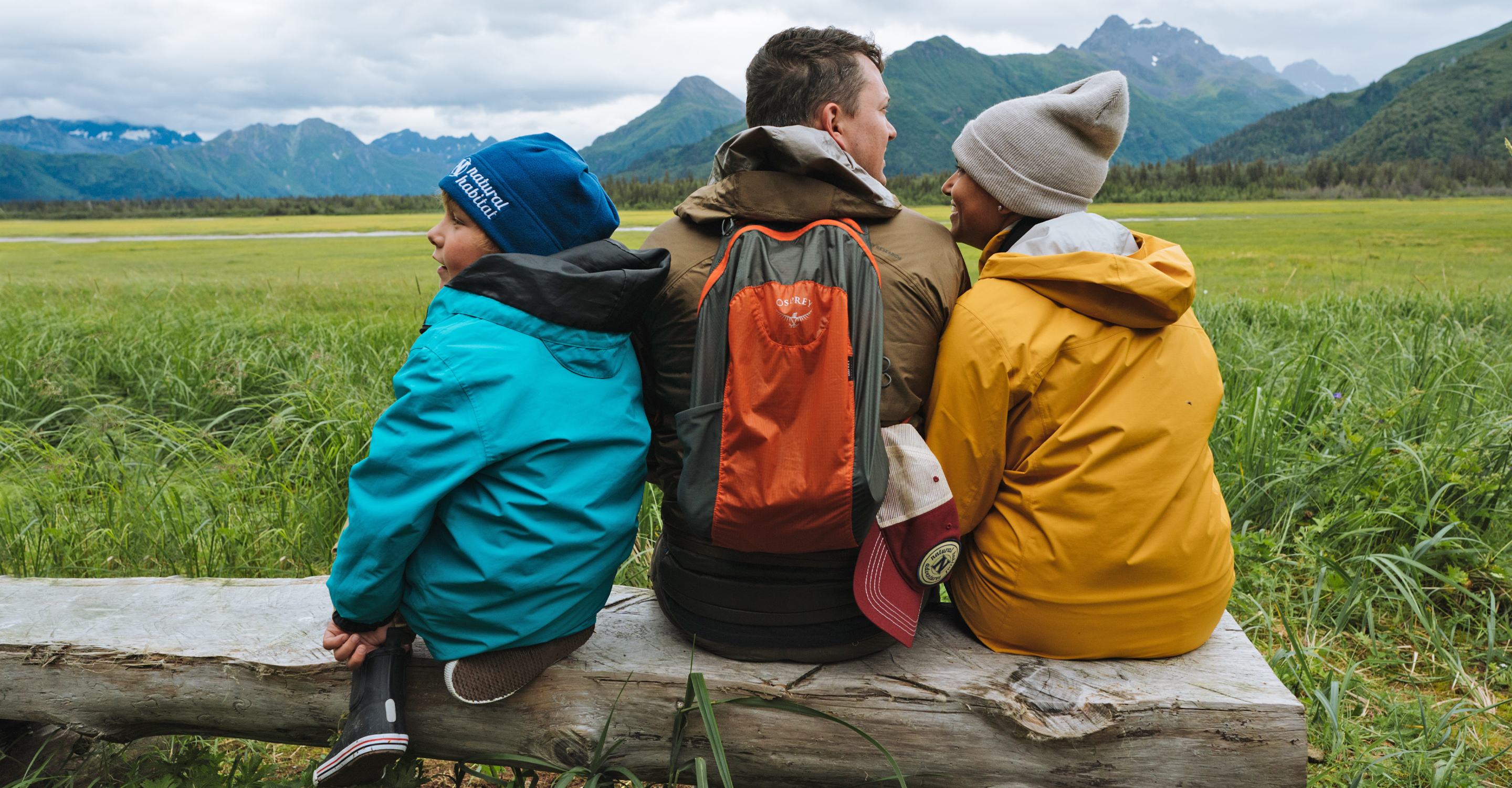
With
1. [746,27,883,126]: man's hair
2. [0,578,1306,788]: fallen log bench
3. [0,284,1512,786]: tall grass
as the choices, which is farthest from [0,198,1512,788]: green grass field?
[746,27,883,126]: man's hair

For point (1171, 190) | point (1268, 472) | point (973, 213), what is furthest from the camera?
point (1171, 190)

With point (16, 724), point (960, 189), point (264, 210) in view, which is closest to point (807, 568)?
point (960, 189)

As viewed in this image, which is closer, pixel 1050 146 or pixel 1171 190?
pixel 1050 146

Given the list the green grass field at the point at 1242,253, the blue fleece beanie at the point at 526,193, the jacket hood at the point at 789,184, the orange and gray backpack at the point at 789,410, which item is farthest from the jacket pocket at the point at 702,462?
the green grass field at the point at 1242,253

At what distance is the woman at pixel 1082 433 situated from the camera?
1.63 m

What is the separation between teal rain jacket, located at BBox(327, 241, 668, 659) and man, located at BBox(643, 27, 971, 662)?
0.12 metres

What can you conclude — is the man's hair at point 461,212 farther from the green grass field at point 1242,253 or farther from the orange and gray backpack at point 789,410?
the green grass field at point 1242,253

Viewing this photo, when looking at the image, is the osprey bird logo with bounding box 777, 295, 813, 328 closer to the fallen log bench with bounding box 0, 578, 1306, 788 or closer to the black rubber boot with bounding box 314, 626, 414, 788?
the fallen log bench with bounding box 0, 578, 1306, 788

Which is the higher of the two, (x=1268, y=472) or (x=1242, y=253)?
(x=1268, y=472)

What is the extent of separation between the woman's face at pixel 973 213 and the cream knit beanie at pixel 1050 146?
57 millimetres

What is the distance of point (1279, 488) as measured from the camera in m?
3.36

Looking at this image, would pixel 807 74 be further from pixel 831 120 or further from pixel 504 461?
pixel 504 461

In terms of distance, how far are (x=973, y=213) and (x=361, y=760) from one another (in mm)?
1847

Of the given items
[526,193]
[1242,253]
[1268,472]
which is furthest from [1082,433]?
[1242,253]
